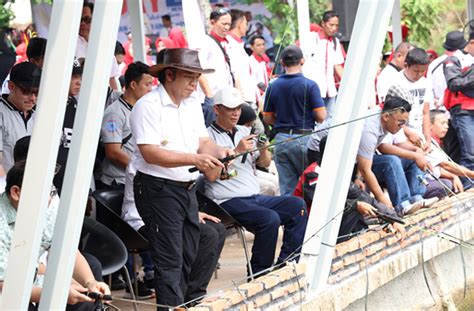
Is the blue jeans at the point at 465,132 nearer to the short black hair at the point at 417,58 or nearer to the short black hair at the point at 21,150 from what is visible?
the short black hair at the point at 417,58

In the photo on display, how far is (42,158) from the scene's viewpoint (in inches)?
194

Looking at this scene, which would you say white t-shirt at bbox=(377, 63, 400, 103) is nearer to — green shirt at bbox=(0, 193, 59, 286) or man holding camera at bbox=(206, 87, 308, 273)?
man holding camera at bbox=(206, 87, 308, 273)

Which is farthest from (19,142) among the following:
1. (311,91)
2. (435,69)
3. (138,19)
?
(435,69)

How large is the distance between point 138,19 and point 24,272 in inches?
289

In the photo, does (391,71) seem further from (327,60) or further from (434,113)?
(327,60)

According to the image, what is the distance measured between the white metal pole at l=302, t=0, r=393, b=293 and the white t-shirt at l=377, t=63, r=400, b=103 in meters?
4.07

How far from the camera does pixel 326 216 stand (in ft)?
25.7

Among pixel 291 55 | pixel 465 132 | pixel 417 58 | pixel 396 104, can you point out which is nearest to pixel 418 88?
pixel 417 58

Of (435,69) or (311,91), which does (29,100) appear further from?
(435,69)

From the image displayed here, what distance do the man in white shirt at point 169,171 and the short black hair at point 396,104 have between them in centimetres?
280

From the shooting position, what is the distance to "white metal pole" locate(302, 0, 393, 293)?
7.81 metres

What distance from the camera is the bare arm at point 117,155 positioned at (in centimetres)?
866

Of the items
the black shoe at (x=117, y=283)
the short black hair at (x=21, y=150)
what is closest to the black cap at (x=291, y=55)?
the black shoe at (x=117, y=283)

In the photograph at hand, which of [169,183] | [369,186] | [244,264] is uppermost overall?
[169,183]
